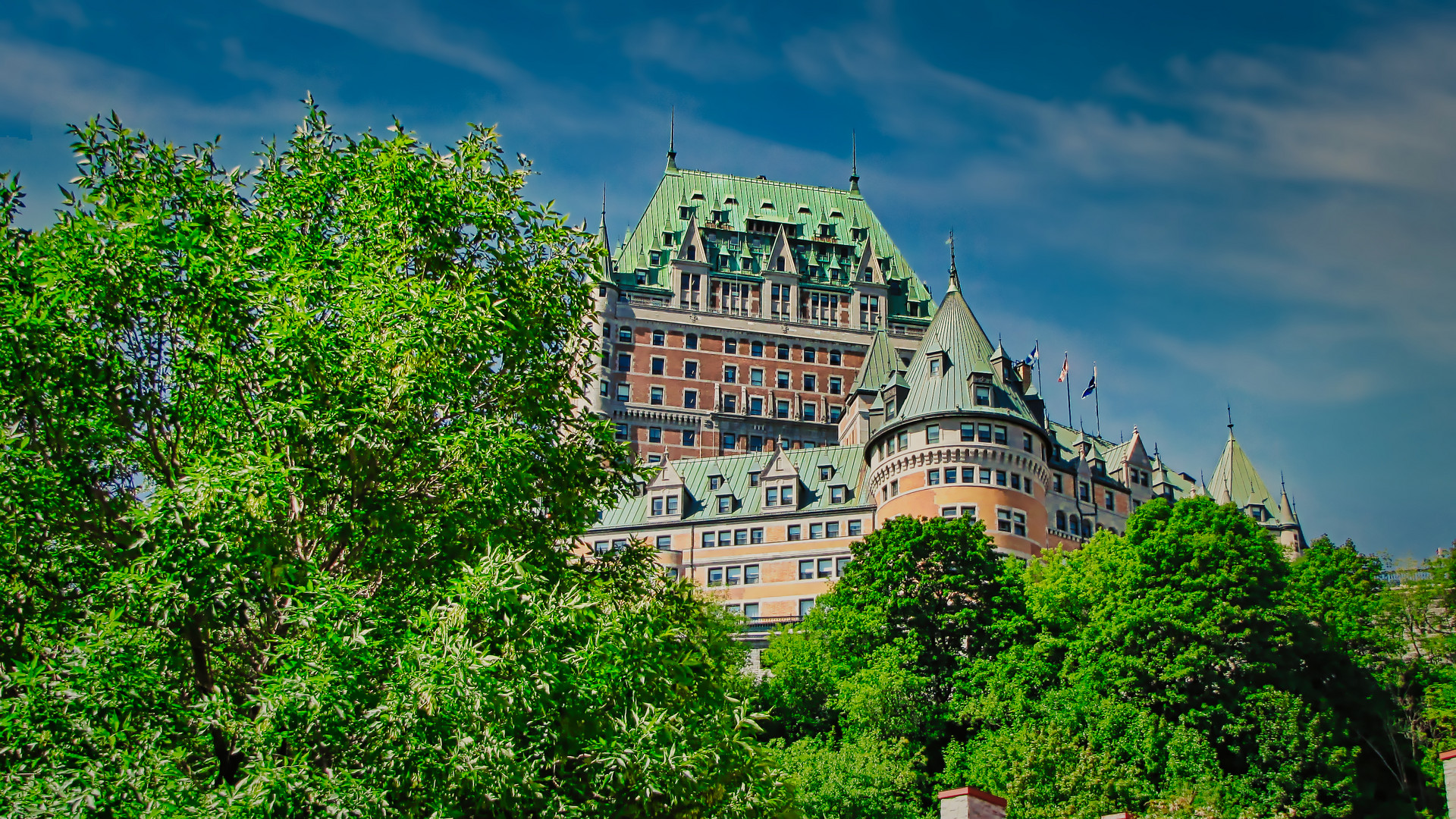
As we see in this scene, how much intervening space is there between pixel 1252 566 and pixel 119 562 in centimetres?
4730

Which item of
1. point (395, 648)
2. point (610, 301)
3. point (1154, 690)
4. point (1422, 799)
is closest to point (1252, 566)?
point (1154, 690)

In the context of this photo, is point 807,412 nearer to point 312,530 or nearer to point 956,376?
point 956,376

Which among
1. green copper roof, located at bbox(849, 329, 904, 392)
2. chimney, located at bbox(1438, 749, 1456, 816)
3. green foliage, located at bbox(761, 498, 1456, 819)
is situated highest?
green copper roof, located at bbox(849, 329, 904, 392)

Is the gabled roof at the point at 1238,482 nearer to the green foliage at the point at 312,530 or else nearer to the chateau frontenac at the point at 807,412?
the chateau frontenac at the point at 807,412

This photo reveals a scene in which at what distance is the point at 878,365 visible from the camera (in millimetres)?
108375

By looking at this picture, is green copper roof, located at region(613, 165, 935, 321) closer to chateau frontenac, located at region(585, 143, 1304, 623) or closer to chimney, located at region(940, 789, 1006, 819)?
chateau frontenac, located at region(585, 143, 1304, 623)

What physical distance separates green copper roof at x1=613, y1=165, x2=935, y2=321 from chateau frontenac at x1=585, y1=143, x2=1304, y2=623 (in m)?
0.20

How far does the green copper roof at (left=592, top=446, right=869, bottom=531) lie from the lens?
87.6 meters

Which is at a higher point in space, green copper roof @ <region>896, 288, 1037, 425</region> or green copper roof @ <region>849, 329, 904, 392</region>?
green copper roof @ <region>849, 329, 904, 392</region>

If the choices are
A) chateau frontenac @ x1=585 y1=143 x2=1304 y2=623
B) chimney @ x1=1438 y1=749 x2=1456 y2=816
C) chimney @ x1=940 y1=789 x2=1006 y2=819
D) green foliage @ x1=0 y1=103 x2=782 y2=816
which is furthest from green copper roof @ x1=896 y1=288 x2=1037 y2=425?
green foliage @ x1=0 y1=103 x2=782 y2=816

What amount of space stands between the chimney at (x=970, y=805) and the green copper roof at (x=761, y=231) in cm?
9068

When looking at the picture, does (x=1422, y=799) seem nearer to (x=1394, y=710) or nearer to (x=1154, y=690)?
(x=1394, y=710)

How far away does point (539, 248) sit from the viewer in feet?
81.0

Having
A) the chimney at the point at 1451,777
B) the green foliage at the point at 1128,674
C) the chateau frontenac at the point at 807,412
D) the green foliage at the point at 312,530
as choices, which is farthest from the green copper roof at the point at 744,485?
the green foliage at the point at 312,530
